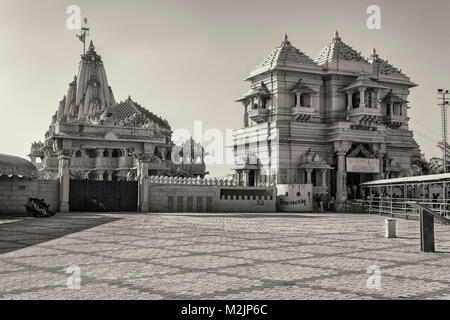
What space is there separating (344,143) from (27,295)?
3709cm

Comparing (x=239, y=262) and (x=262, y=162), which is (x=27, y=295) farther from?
(x=262, y=162)

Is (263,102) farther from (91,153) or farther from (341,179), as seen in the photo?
(91,153)

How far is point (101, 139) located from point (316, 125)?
60.4ft

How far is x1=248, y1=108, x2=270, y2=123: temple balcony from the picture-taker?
1768 inches

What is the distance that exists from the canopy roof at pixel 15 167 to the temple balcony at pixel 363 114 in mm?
26389

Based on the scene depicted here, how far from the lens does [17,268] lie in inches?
405

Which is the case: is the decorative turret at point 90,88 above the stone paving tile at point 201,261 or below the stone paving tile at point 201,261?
above

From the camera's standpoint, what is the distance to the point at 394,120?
164 ft

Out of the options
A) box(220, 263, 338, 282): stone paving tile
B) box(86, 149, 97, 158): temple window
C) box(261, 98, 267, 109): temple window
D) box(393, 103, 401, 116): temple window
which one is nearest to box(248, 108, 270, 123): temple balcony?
box(261, 98, 267, 109): temple window

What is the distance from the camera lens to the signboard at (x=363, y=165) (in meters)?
42.7

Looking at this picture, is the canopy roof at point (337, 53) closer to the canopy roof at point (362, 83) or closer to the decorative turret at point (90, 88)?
the canopy roof at point (362, 83)

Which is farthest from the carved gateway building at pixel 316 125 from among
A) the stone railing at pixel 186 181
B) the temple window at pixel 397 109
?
the stone railing at pixel 186 181

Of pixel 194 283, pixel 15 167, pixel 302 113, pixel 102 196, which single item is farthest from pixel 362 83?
pixel 194 283
